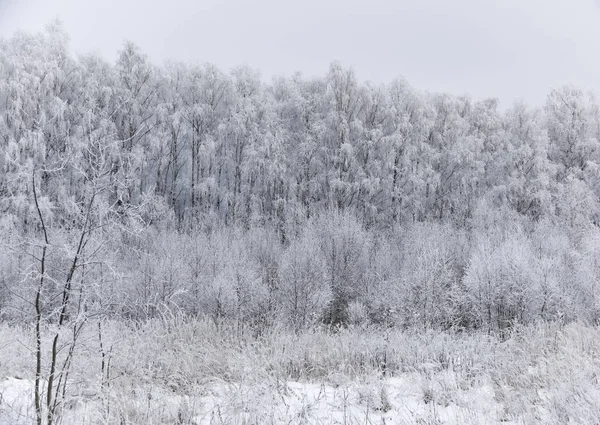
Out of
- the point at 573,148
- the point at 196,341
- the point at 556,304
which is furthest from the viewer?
the point at 573,148

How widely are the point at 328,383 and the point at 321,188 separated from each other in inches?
864

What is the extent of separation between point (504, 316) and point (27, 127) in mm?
23834

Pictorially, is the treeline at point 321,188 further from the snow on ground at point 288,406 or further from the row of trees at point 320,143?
the snow on ground at point 288,406

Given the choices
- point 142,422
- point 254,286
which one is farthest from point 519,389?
point 254,286

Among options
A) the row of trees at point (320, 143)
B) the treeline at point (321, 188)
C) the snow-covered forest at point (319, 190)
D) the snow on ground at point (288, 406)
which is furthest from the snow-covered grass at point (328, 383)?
the row of trees at point (320, 143)

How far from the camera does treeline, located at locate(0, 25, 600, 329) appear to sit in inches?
805

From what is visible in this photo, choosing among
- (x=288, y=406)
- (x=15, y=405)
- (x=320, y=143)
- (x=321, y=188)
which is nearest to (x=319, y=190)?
(x=321, y=188)

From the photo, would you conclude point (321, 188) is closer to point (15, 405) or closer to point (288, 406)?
point (288, 406)

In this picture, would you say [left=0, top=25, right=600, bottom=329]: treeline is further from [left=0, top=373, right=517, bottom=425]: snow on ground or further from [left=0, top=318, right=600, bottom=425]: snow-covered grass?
[left=0, top=373, right=517, bottom=425]: snow on ground

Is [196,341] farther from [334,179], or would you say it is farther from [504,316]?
[334,179]

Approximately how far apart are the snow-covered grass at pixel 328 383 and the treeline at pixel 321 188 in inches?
476

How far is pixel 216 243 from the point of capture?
23.0 m

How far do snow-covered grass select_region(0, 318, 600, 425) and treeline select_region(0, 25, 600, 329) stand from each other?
1208 centimetres

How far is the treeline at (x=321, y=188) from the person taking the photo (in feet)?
67.1
